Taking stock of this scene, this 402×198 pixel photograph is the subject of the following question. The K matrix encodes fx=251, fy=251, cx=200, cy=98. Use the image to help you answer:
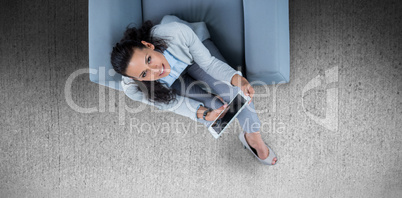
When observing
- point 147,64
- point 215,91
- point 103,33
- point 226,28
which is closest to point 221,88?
point 215,91

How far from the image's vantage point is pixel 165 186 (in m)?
1.56

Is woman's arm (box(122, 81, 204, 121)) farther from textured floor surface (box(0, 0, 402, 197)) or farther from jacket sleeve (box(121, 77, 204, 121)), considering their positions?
textured floor surface (box(0, 0, 402, 197))

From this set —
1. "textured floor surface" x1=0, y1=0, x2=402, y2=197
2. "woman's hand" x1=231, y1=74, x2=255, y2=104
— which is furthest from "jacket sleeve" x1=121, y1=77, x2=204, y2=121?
"textured floor surface" x1=0, y1=0, x2=402, y2=197

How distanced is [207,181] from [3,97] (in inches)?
57.6

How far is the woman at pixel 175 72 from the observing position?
950 millimetres

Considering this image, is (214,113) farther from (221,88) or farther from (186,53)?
(186,53)

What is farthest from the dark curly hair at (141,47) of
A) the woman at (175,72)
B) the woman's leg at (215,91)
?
the woman's leg at (215,91)

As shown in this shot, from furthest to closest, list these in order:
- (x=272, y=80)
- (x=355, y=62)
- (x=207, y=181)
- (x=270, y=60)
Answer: (x=207, y=181), (x=355, y=62), (x=272, y=80), (x=270, y=60)

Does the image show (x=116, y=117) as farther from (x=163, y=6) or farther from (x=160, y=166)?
(x=163, y=6)

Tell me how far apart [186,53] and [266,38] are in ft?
1.11

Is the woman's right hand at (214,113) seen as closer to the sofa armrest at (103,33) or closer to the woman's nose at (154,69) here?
the woman's nose at (154,69)

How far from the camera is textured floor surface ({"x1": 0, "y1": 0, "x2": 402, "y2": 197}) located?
1412mm

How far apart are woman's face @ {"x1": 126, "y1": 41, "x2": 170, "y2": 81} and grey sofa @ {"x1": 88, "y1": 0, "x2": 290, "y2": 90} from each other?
21cm

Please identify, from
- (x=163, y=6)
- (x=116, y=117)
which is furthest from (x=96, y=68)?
(x=116, y=117)
